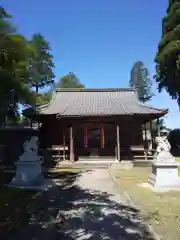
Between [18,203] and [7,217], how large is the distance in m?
1.36

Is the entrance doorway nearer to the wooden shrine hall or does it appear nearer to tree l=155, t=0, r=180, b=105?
the wooden shrine hall

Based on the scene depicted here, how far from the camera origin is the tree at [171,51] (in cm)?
→ 2298

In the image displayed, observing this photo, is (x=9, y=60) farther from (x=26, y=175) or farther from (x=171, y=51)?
(x=171, y=51)

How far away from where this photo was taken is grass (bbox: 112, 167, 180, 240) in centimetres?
519

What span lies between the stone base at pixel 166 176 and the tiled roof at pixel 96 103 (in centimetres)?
851

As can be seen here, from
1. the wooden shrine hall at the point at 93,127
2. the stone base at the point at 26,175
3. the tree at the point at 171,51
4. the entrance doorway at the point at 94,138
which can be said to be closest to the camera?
the stone base at the point at 26,175

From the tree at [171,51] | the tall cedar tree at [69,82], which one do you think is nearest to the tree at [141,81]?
the tall cedar tree at [69,82]

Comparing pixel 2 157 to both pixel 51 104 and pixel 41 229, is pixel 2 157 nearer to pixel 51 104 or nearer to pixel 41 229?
pixel 51 104

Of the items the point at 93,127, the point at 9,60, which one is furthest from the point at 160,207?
the point at 93,127

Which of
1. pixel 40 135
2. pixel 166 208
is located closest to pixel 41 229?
pixel 166 208

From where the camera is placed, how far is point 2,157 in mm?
18234

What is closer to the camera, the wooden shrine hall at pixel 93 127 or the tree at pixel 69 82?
the wooden shrine hall at pixel 93 127

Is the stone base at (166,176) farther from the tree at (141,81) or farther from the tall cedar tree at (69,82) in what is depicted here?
the tree at (141,81)

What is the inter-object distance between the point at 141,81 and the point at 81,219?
217 feet
